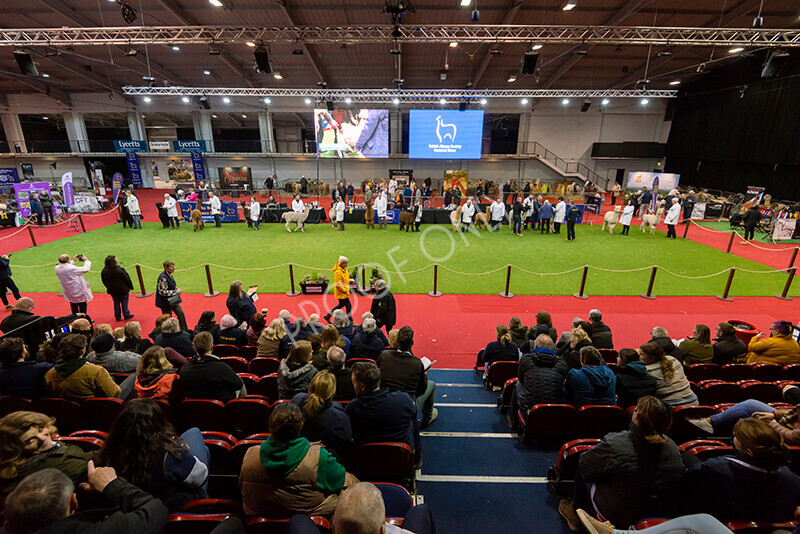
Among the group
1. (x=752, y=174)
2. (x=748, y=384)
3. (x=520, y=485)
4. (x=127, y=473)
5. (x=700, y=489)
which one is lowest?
(x=520, y=485)

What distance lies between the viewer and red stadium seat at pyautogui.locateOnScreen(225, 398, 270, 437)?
380 cm

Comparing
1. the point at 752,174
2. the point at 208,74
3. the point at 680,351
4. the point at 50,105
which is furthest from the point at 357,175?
the point at 680,351

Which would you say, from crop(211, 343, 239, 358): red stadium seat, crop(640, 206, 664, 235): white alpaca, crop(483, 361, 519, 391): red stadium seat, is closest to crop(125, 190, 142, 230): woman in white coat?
crop(211, 343, 239, 358): red stadium seat

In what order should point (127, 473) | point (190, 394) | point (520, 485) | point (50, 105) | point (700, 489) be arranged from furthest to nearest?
point (50, 105)
point (190, 394)
point (520, 485)
point (700, 489)
point (127, 473)

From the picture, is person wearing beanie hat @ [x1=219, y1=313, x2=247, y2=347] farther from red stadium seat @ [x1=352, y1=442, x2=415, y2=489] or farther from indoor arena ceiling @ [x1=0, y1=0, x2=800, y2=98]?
indoor arena ceiling @ [x1=0, y1=0, x2=800, y2=98]

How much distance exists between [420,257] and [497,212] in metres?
5.97

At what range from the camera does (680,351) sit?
16.9ft

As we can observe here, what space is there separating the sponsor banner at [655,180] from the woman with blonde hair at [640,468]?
2826cm

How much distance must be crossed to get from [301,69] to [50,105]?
22.1 m

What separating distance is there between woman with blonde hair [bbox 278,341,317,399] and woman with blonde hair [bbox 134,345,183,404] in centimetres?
108

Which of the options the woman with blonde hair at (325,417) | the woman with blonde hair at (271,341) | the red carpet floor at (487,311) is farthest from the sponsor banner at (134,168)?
the woman with blonde hair at (325,417)

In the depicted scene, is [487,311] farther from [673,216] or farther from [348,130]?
[348,130]

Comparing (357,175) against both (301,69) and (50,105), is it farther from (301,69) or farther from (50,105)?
(50,105)

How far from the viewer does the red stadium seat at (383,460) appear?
10.2 feet
